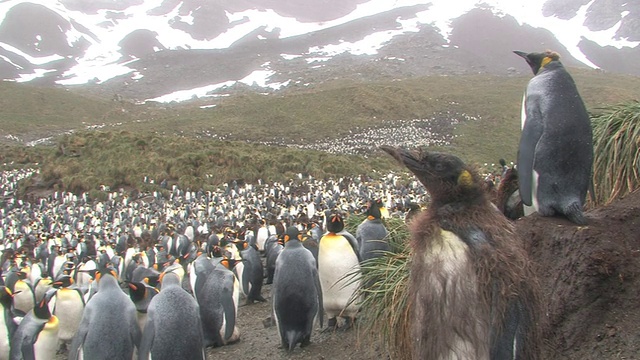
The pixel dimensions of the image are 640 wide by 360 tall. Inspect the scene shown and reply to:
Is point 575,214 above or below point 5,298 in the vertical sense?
above

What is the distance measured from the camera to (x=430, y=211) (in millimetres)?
2236

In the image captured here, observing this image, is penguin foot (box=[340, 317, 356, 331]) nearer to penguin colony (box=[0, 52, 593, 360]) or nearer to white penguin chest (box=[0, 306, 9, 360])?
penguin colony (box=[0, 52, 593, 360])

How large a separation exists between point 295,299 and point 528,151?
3016mm

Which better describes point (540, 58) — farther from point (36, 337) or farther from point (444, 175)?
point (36, 337)

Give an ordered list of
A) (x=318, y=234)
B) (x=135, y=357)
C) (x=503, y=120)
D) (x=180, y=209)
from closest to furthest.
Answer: (x=135, y=357)
(x=318, y=234)
(x=180, y=209)
(x=503, y=120)

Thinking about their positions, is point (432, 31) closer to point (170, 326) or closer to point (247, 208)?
point (247, 208)

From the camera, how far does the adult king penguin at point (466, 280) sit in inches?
79.9

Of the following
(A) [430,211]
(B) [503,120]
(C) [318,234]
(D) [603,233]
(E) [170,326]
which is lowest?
(B) [503,120]

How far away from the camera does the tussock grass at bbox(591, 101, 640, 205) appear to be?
172 inches

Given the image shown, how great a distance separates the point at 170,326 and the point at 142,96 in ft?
289

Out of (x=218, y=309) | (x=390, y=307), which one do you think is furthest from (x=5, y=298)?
(x=390, y=307)

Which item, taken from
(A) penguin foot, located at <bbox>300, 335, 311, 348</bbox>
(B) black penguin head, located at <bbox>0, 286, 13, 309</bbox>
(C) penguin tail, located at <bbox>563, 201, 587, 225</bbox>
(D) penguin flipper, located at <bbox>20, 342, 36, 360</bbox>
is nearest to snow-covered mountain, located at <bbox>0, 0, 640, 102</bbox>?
(B) black penguin head, located at <bbox>0, 286, 13, 309</bbox>

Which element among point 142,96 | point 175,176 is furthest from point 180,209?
point 142,96

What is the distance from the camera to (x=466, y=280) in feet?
6.68
